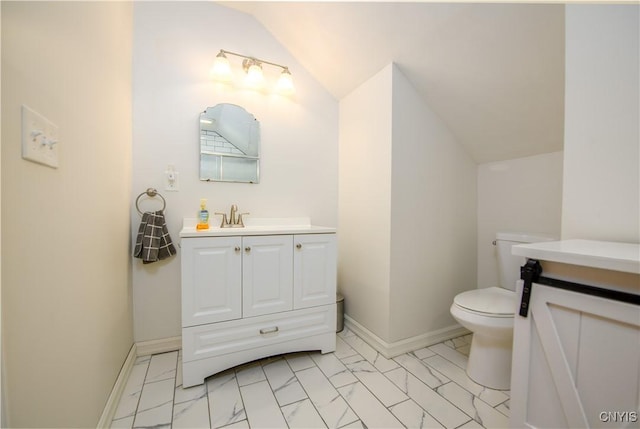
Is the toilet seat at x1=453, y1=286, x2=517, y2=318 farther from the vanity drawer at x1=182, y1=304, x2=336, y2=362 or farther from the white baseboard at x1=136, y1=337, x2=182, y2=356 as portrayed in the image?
the white baseboard at x1=136, y1=337, x2=182, y2=356

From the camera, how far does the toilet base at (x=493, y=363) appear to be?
1.35m

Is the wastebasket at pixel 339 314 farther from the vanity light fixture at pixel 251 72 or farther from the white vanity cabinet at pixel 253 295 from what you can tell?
the vanity light fixture at pixel 251 72

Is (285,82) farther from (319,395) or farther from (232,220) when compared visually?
(319,395)

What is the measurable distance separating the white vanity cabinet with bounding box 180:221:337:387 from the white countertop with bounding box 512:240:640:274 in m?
1.05

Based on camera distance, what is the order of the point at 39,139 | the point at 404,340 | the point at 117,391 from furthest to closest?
1. the point at 404,340
2. the point at 117,391
3. the point at 39,139

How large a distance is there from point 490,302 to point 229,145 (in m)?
1.98

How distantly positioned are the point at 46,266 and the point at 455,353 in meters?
2.13

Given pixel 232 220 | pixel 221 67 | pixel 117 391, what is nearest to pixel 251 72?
pixel 221 67

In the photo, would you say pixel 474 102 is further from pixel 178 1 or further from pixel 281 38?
pixel 178 1

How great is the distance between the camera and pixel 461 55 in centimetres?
141

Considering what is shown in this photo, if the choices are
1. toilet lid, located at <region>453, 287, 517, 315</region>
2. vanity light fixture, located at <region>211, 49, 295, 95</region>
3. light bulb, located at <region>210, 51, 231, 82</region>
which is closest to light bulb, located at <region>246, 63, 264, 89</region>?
vanity light fixture, located at <region>211, 49, 295, 95</region>

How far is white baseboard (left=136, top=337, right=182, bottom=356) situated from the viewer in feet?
5.36

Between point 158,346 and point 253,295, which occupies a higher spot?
point 253,295

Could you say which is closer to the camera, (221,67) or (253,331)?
(253,331)
